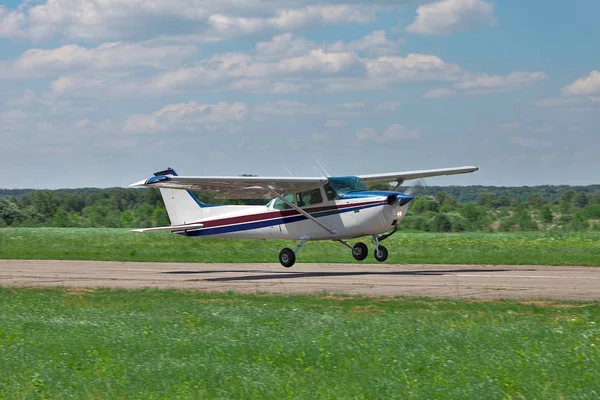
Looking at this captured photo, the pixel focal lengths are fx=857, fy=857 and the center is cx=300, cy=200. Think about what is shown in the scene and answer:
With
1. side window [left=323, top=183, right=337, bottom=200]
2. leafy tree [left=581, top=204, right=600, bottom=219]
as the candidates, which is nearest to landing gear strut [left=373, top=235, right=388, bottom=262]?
side window [left=323, top=183, right=337, bottom=200]

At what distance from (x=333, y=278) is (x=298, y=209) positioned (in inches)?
140

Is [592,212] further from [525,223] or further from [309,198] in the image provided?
[309,198]

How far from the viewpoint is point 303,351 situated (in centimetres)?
1060

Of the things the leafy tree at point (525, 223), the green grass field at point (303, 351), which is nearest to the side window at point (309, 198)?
the green grass field at point (303, 351)

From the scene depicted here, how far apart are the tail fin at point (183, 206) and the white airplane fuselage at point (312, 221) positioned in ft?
0.91

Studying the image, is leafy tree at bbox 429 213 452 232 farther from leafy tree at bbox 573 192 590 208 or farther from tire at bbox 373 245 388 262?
leafy tree at bbox 573 192 590 208

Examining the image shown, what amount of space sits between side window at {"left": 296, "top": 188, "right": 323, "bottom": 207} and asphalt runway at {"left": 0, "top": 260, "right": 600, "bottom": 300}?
6.75 feet

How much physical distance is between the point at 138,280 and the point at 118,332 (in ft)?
34.4

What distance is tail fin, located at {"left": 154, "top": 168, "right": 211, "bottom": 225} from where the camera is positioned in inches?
1122

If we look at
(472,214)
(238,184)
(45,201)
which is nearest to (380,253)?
(238,184)

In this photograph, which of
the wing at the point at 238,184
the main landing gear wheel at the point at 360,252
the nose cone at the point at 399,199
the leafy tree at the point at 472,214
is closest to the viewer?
the wing at the point at 238,184

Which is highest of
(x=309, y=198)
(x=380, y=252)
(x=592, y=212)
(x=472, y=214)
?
(x=309, y=198)

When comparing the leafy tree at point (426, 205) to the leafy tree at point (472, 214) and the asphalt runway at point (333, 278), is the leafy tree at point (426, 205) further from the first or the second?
the asphalt runway at point (333, 278)

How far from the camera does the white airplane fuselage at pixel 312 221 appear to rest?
2422 cm
